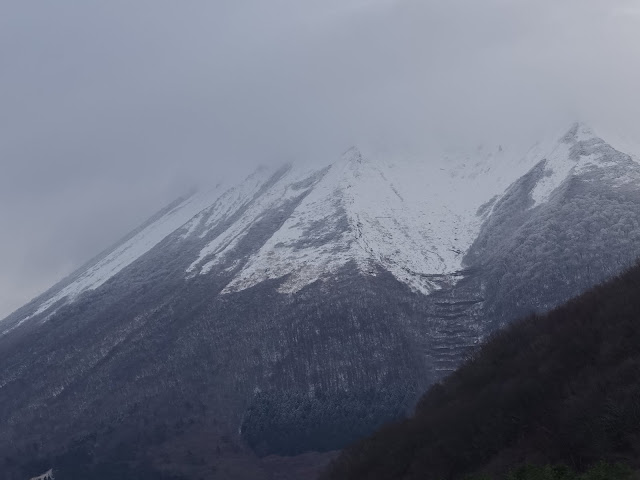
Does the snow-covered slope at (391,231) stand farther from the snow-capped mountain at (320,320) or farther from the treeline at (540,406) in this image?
the treeline at (540,406)

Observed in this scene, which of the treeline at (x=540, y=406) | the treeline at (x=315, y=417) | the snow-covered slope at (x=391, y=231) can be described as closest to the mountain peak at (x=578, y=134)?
the snow-covered slope at (x=391, y=231)

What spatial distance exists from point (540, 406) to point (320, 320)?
11578 centimetres

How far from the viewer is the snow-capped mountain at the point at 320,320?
468 ft

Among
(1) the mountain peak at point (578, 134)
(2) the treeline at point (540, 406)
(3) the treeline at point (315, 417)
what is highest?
(1) the mountain peak at point (578, 134)

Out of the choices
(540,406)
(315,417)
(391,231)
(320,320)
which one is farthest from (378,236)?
(540,406)

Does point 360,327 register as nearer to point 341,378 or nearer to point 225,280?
point 341,378

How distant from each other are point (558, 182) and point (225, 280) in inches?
2979

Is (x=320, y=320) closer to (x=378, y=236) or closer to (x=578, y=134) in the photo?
(x=378, y=236)

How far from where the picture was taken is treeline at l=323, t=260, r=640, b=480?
35.1 metres

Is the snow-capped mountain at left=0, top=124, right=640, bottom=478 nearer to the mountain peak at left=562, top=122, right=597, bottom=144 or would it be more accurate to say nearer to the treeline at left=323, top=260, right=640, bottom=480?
the mountain peak at left=562, top=122, right=597, bottom=144

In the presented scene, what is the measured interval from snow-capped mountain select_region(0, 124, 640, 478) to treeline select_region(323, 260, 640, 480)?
8342 cm

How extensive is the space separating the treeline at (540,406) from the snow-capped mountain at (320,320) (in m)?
83.4

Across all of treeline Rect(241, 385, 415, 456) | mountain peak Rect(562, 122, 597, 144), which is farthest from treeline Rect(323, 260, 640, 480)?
mountain peak Rect(562, 122, 597, 144)

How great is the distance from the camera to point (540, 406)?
→ 4150 cm
